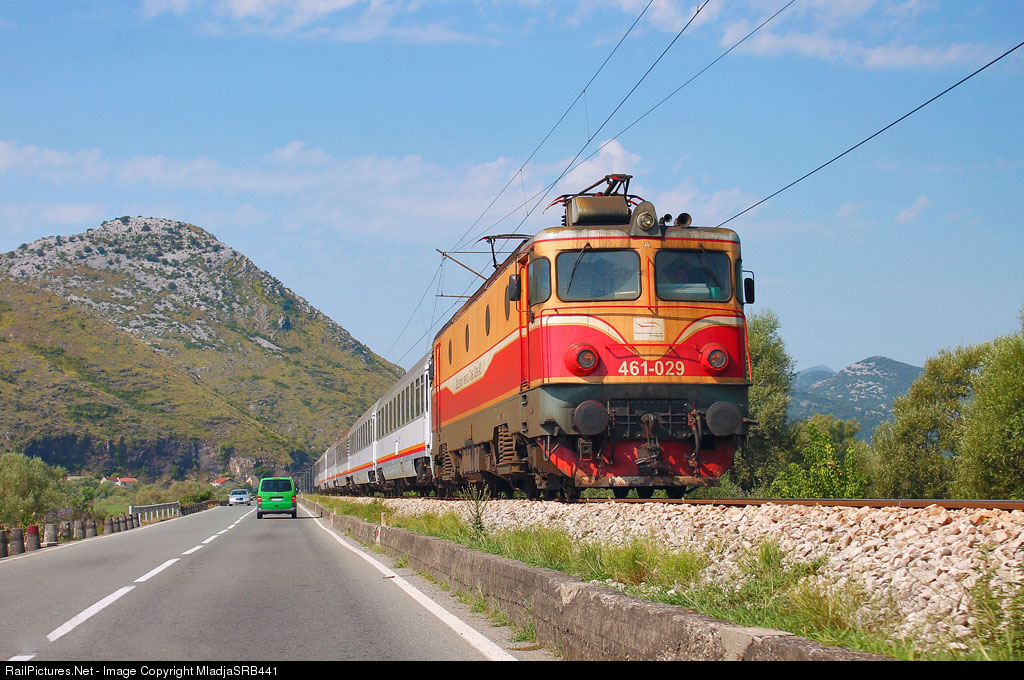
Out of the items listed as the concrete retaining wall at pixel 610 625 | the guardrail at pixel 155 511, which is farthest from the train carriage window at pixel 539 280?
the guardrail at pixel 155 511

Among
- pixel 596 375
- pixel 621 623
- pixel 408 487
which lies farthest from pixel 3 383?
pixel 621 623

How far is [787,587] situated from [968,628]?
1.76 metres

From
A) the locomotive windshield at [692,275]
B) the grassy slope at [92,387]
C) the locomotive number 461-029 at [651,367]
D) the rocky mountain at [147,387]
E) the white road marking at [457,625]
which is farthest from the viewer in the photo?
the rocky mountain at [147,387]

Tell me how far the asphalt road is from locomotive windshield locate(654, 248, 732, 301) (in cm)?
575

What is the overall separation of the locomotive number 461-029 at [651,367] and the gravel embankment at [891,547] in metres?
3.15

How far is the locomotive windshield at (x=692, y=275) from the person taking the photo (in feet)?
47.6

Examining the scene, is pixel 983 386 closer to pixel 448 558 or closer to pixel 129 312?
pixel 448 558

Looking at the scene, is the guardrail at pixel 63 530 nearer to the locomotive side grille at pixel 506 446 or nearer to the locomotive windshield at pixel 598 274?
the locomotive side grille at pixel 506 446

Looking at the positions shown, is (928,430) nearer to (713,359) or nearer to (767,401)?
(767,401)

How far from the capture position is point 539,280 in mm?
14516

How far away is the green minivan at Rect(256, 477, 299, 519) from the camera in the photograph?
4072 cm

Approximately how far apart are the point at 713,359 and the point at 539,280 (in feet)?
9.06

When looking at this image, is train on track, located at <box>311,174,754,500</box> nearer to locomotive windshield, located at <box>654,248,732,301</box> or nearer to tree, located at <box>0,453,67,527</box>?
locomotive windshield, located at <box>654,248,732,301</box>
